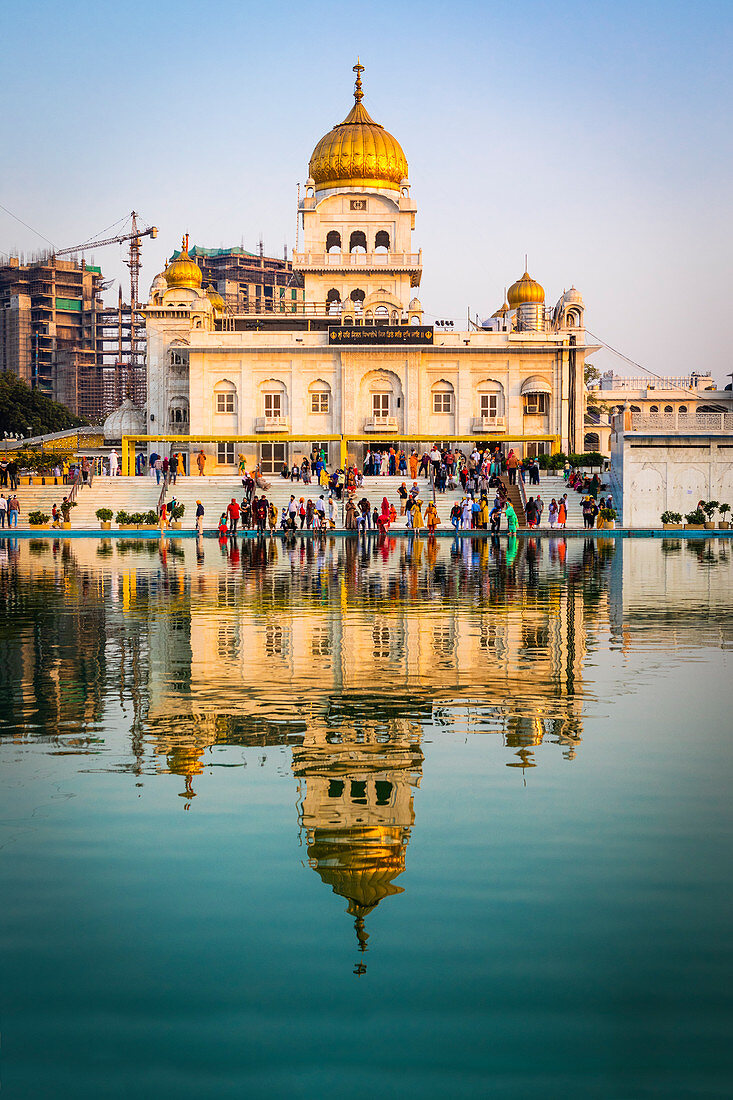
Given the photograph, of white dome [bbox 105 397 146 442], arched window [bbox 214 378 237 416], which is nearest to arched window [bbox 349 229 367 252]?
arched window [bbox 214 378 237 416]

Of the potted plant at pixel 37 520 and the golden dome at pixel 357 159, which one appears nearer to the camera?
the potted plant at pixel 37 520

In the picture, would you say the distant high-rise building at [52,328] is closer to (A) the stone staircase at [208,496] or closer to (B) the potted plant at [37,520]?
(A) the stone staircase at [208,496]

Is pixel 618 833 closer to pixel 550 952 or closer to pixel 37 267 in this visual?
pixel 550 952

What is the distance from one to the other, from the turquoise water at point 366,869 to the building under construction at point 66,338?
11297 centimetres

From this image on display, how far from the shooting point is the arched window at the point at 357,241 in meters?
57.2

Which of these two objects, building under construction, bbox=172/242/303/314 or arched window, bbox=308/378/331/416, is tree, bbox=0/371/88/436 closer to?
arched window, bbox=308/378/331/416

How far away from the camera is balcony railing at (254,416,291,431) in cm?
5059

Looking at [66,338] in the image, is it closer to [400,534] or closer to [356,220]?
[356,220]

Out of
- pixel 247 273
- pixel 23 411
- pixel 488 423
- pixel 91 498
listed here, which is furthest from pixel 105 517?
pixel 247 273

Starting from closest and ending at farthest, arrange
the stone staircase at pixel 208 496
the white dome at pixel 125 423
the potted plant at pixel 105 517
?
the potted plant at pixel 105 517
the stone staircase at pixel 208 496
the white dome at pixel 125 423

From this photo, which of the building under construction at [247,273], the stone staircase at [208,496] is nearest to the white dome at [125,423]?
the stone staircase at [208,496]

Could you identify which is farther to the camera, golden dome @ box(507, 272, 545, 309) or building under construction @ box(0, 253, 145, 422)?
building under construction @ box(0, 253, 145, 422)

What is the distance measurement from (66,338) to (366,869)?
406 feet

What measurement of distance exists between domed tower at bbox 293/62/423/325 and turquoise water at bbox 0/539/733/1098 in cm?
4722
